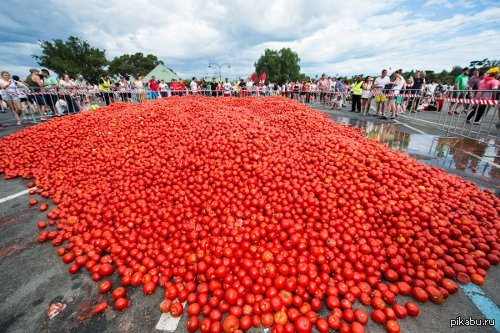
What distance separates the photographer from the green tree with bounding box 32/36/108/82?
1621 inches

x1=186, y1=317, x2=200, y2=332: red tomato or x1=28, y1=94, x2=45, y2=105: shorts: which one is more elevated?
x1=28, y1=94, x2=45, y2=105: shorts

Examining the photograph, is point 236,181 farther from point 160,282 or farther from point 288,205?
point 160,282

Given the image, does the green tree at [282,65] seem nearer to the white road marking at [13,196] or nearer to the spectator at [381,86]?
the spectator at [381,86]

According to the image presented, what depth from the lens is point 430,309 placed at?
2541 mm

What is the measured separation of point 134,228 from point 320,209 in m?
3.05

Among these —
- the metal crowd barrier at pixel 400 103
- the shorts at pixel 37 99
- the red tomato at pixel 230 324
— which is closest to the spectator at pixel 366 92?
the metal crowd barrier at pixel 400 103

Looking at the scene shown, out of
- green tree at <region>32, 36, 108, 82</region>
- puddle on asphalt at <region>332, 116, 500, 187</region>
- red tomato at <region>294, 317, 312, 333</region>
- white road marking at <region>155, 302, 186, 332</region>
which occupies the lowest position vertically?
white road marking at <region>155, 302, 186, 332</region>

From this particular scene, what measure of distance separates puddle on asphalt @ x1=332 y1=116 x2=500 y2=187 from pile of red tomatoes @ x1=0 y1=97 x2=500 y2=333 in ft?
7.11

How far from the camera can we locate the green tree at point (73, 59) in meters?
41.2

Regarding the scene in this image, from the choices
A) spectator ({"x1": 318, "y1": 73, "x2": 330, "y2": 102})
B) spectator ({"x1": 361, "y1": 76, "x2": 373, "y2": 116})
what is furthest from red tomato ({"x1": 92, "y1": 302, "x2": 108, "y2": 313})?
spectator ({"x1": 318, "y1": 73, "x2": 330, "y2": 102})

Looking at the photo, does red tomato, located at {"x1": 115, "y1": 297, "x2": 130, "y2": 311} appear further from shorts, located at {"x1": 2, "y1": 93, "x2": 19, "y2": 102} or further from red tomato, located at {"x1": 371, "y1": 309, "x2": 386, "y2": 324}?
shorts, located at {"x1": 2, "y1": 93, "x2": 19, "y2": 102}

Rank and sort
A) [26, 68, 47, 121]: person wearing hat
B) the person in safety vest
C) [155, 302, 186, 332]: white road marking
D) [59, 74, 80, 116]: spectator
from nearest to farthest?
[155, 302, 186, 332]: white road marking
[26, 68, 47, 121]: person wearing hat
[59, 74, 80, 116]: spectator
the person in safety vest

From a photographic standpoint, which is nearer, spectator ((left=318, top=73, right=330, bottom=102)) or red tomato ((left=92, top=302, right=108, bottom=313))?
red tomato ((left=92, top=302, right=108, bottom=313))

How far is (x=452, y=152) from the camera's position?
7.43 meters
